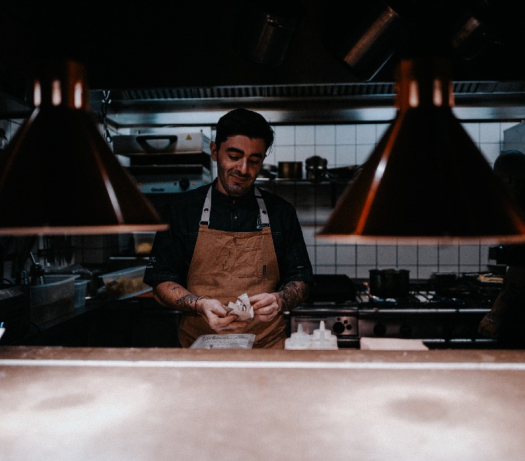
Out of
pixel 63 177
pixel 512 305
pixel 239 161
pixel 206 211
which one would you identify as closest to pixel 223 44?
pixel 239 161

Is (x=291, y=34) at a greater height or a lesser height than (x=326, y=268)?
greater

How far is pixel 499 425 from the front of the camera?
814 millimetres

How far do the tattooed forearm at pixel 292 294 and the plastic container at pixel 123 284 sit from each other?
5.07ft

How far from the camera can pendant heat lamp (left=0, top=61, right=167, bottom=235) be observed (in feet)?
2.44

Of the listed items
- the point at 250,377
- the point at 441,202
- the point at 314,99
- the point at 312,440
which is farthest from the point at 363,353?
the point at 314,99

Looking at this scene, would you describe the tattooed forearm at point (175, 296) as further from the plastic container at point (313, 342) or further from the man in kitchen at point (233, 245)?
the plastic container at point (313, 342)

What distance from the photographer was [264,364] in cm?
115

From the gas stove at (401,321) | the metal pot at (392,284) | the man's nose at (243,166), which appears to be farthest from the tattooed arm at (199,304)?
the metal pot at (392,284)

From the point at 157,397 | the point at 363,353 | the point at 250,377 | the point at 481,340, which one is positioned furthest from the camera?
the point at 481,340

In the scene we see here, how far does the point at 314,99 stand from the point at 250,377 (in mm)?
2957

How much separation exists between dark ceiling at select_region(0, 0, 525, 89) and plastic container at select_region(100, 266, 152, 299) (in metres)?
2.01

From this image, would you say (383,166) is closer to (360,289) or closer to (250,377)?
(250,377)

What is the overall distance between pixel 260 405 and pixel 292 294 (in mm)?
1101

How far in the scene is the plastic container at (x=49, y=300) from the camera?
8.17 ft
